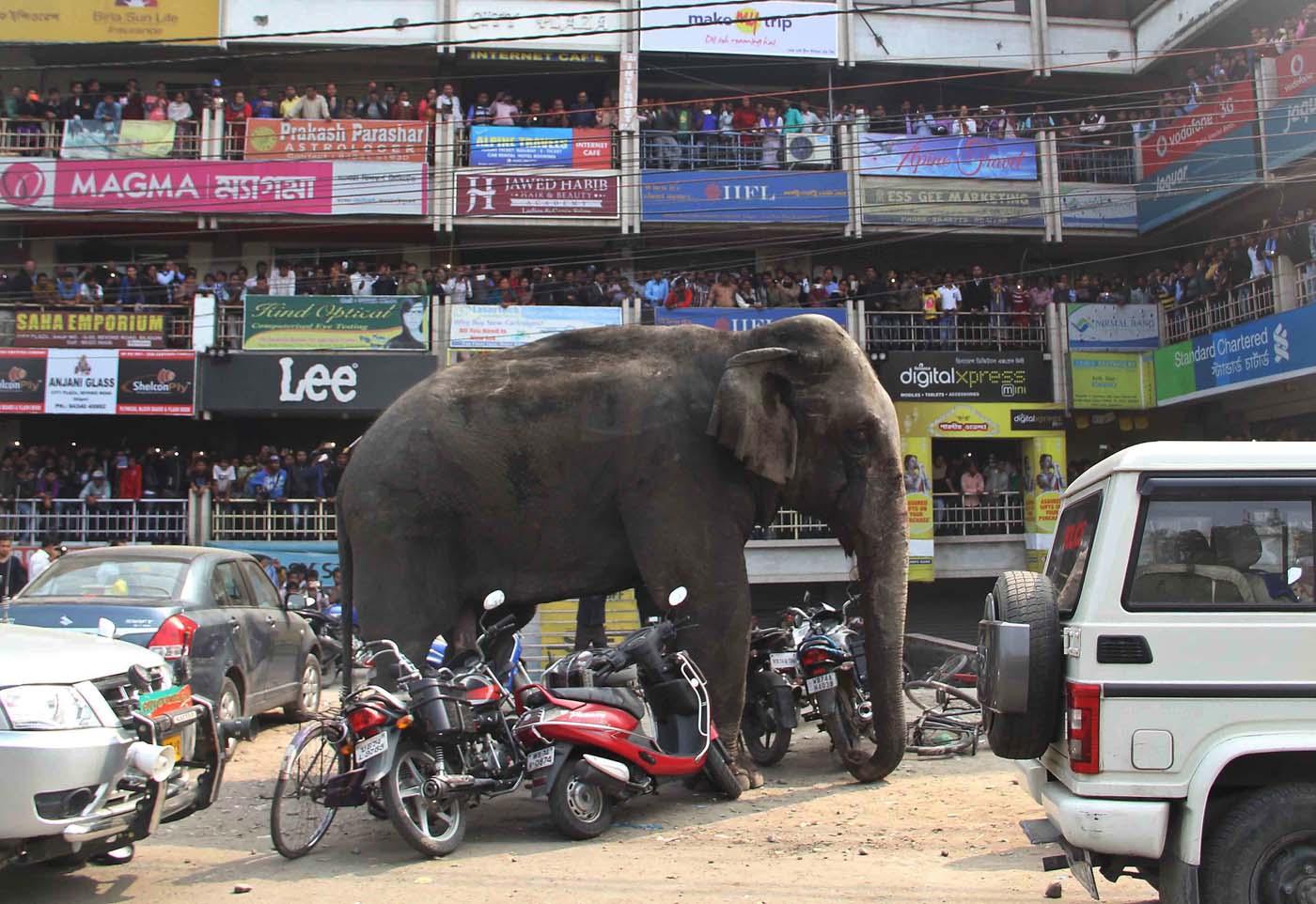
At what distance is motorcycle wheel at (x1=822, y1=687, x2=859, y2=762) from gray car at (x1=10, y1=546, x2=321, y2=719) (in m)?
4.51

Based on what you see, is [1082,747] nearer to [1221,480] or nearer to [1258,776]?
[1258,776]

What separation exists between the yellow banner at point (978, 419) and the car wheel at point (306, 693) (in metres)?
13.6

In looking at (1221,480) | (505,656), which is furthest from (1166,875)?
(505,656)

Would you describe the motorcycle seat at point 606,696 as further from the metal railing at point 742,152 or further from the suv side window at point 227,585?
the metal railing at point 742,152

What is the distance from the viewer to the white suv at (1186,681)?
13.3ft

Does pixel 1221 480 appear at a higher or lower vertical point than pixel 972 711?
higher

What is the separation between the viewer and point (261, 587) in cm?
1044

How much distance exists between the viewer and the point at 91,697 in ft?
16.4

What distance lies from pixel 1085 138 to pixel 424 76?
14328mm

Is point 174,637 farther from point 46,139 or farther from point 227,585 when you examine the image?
point 46,139

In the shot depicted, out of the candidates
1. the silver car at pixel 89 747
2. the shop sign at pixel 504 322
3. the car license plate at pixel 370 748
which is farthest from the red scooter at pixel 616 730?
the shop sign at pixel 504 322

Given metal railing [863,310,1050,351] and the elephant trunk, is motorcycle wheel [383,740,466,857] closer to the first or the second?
the elephant trunk

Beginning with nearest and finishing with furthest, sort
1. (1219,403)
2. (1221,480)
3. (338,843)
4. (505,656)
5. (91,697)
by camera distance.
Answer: (1221,480), (91,697), (338,843), (505,656), (1219,403)

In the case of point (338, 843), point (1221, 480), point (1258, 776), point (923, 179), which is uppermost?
point (923, 179)
